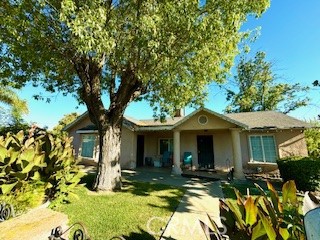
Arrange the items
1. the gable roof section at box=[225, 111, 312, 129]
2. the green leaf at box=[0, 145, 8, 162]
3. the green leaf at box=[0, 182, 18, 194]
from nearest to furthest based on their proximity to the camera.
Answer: the green leaf at box=[0, 182, 18, 194]
the green leaf at box=[0, 145, 8, 162]
the gable roof section at box=[225, 111, 312, 129]

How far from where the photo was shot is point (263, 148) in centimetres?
1484

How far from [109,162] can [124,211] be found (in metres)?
2.87

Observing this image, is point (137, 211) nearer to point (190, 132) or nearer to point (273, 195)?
point (273, 195)

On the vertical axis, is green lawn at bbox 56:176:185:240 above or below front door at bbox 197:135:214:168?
below

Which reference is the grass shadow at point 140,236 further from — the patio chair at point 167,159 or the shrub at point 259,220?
the patio chair at point 167,159

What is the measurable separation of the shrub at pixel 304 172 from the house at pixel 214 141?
310 cm

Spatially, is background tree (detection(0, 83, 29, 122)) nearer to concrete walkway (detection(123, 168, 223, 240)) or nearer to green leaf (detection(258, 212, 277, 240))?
concrete walkway (detection(123, 168, 223, 240))

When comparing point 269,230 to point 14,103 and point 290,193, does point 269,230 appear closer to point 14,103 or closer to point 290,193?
point 290,193

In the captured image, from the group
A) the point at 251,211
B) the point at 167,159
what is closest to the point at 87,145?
the point at 167,159

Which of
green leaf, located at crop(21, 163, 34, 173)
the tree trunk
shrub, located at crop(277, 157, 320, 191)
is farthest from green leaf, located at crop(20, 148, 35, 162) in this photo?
shrub, located at crop(277, 157, 320, 191)

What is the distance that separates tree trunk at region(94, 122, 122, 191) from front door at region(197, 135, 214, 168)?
30.8 ft

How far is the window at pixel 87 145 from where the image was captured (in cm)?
1939

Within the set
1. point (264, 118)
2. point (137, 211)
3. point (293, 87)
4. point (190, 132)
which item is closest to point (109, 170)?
point (137, 211)

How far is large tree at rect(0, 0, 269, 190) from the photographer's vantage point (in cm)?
603
